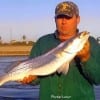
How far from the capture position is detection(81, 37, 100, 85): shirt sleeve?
6.30 meters

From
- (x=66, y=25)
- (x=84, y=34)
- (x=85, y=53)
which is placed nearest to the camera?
(x=84, y=34)

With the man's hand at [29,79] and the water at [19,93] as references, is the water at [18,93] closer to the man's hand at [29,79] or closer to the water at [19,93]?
the water at [19,93]

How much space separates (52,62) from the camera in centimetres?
627

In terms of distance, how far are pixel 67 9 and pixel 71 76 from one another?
0.93 meters

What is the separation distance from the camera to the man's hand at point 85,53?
19.9ft

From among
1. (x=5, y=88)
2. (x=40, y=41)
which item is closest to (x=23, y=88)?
(x=5, y=88)

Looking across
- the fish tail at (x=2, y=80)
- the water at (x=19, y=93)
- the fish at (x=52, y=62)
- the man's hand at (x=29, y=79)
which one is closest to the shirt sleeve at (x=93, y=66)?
the fish at (x=52, y=62)

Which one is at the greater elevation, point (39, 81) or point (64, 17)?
point (64, 17)

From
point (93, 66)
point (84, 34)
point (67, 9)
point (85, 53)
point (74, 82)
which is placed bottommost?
point (74, 82)

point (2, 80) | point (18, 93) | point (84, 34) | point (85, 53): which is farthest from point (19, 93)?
point (84, 34)

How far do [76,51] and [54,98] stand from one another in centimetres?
82

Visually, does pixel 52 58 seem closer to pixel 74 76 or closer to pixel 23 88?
pixel 74 76

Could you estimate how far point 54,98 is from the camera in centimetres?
649

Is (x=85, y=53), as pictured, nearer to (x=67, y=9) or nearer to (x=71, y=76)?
(x=71, y=76)
